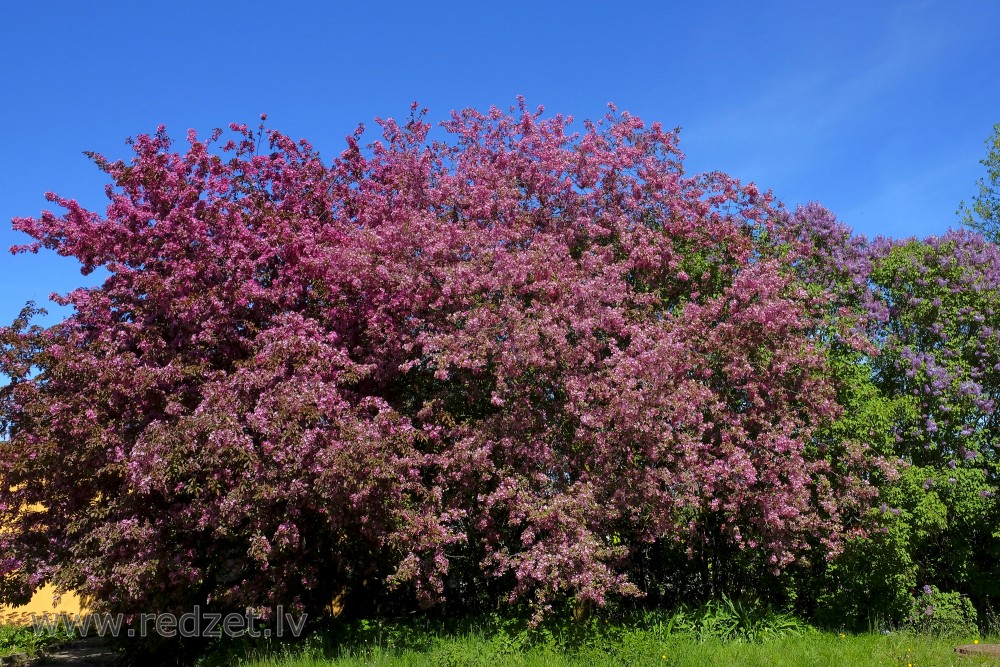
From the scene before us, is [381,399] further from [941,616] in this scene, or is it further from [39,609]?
[39,609]

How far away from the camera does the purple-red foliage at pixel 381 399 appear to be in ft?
26.3

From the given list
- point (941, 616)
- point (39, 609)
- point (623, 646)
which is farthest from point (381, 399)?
point (39, 609)

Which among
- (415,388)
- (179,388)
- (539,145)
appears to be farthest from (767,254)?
(179,388)

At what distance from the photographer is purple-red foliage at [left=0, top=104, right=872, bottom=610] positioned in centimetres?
802

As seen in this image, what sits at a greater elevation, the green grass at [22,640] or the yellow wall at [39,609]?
the yellow wall at [39,609]

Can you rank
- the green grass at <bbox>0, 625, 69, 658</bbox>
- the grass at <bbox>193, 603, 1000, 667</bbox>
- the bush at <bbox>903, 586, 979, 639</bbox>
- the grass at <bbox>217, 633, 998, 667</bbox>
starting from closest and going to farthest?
the grass at <bbox>217, 633, 998, 667</bbox> → the grass at <bbox>193, 603, 1000, 667</bbox> → the bush at <bbox>903, 586, 979, 639</bbox> → the green grass at <bbox>0, 625, 69, 658</bbox>

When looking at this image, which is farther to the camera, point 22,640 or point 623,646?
point 22,640

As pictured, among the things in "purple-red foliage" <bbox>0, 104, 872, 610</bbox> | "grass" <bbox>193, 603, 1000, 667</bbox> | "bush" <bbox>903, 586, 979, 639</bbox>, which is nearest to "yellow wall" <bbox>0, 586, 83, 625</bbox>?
"purple-red foliage" <bbox>0, 104, 872, 610</bbox>

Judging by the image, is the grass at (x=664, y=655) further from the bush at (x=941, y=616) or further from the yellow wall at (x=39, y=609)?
the yellow wall at (x=39, y=609)

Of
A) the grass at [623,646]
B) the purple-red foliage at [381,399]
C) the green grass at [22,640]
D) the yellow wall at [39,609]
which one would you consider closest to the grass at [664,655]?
the grass at [623,646]

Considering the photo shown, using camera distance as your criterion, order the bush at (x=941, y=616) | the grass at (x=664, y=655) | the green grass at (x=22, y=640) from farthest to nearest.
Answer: the green grass at (x=22, y=640) → the bush at (x=941, y=616) → the grass at (x=664, y=655)

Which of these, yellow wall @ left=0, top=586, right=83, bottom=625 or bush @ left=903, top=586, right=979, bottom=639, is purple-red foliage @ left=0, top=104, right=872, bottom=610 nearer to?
bush @ left=903, top=586, right=979, bottom=639

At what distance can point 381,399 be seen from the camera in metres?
8.88

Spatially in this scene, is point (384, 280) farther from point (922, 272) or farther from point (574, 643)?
point (922, 272)
